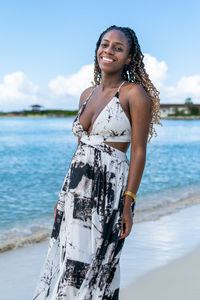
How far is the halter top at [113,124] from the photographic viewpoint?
2340mm

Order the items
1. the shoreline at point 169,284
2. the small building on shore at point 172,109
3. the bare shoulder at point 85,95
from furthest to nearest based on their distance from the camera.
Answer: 1. the small building on shore at point 172,109
2. the shoreline at point 169,284
3. the bare shoulder at point 85,95

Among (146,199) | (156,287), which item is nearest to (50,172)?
(146,199)

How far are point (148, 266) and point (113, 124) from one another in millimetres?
2416

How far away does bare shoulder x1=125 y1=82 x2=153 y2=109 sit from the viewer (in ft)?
7.52

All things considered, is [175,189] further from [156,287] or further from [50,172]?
[156,287]

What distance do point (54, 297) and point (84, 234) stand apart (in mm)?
386

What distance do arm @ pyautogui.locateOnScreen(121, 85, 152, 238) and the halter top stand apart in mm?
53

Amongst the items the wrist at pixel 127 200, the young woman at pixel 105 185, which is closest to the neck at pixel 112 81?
the young woman at pixel 105 185

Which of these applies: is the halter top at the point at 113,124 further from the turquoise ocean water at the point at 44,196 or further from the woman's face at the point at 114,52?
the turquoise ocean water at the point at 44,196

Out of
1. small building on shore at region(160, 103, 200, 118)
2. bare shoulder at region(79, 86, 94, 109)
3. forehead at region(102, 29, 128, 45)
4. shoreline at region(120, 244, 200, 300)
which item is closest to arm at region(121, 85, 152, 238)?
forehead at region(102, 29, 128, 45)

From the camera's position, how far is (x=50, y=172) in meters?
18.0

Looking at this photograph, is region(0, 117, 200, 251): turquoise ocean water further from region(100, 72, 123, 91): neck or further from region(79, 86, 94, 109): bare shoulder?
region(100, 72, 123, 91): neck

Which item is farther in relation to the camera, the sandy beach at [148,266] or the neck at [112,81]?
the sandy beach at [148,266]

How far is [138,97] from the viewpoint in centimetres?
229
